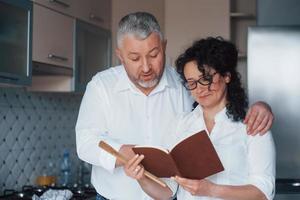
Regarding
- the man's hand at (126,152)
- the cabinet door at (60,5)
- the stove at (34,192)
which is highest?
the cabinet door at (60,5)

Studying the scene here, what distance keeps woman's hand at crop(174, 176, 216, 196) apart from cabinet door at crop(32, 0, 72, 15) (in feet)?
4.46

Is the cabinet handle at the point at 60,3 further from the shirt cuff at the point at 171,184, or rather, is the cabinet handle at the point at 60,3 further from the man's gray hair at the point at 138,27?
the shirt cuff at the point at 171,184

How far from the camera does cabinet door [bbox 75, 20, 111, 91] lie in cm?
294

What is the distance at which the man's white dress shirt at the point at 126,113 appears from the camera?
6.04 feet

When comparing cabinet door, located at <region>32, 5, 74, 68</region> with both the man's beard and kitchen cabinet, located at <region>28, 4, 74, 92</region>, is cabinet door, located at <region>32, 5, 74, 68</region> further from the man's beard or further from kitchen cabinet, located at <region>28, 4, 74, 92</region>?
the man's beard

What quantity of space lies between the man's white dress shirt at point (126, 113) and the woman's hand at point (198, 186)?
45 cm

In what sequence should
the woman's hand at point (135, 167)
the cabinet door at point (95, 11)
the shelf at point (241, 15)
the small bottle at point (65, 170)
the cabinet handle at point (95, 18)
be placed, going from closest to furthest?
the woman's hand at point (135, 167) < the cabinet door at point (95, 11) < the cabinet handle at point (95, 18) < the small bottle at point (65, 170) < the shelf at point (241, 15)

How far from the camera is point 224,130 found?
1.50 meters

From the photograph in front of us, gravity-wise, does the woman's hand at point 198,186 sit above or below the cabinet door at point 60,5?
below

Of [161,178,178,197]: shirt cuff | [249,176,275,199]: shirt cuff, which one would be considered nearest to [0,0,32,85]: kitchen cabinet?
[161,178,178,197]: shirt cuff

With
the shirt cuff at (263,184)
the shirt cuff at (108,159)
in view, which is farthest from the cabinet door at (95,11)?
the shirt cuff at (263,184)

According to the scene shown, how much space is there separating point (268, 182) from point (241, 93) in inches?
10.8

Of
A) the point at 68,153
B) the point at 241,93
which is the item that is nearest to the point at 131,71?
the point at 241,93

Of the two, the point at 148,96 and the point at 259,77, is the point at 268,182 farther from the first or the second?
the point at 259,77
